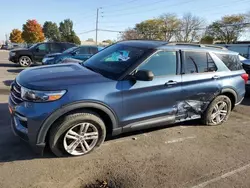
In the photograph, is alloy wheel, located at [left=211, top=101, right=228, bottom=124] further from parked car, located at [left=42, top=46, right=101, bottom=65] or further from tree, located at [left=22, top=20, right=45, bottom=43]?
tree, located at [left=22, top=20, right=45, bottom=43]

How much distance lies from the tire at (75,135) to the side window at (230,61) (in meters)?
2.95

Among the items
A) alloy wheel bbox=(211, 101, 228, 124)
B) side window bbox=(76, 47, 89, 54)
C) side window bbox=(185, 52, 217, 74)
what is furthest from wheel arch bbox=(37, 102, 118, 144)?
side window bbox=(76, 47, 89, 54)

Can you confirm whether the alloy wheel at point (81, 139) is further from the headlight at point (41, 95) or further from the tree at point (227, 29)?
the tree at point (227, 29)

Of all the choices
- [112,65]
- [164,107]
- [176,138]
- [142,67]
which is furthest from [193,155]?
[112,65]

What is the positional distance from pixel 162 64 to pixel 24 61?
12.6 meters

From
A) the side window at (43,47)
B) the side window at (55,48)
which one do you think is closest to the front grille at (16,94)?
the side window at (43,47)

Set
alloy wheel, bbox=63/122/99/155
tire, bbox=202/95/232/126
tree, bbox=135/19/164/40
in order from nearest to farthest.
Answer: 1. alloy wheel, bbox=63/122/99/155
2. tire, bbox=202/95/232/126
3. tree, bbox=135/19/164/40

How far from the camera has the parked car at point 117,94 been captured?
312 cm

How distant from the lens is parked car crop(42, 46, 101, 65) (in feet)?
36.6

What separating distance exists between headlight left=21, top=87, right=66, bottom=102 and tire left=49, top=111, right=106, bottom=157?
0.33 meters

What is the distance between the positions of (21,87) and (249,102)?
6.61 meters

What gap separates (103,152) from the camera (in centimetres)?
368

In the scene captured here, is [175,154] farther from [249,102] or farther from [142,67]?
[249,102]

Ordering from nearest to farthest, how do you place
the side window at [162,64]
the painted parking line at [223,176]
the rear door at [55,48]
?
1. the painted parking line at [223,176]
2. the side window at [162,64]
3. the rear door at [55,48]
